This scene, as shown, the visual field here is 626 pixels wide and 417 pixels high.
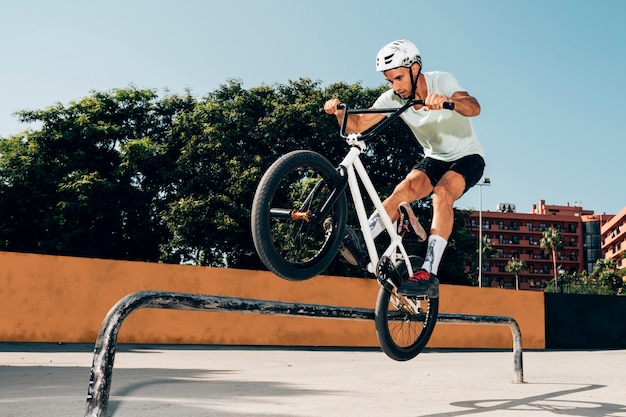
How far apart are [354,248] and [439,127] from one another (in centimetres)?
120

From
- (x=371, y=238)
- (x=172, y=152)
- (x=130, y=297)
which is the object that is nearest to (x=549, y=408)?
(x=371, y=238)

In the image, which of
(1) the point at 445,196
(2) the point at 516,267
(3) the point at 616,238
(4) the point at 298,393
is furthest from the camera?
(2) the point at 516,267

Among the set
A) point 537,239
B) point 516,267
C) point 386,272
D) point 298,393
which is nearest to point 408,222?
point 386,272

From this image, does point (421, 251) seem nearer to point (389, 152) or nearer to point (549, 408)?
point (389, 152)

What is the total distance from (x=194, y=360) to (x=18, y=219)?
2574 cm

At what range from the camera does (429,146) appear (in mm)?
4754

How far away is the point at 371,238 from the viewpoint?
166 inches

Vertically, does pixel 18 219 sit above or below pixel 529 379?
above

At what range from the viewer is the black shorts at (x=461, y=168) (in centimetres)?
459

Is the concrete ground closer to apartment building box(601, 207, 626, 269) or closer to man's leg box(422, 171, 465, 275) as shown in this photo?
man's leg box(422, 171, 465, 275)

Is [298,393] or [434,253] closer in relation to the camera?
[434,253]

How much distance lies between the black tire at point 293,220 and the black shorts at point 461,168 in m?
1.00

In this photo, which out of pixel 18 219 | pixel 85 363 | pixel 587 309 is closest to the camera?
pixel 85 363

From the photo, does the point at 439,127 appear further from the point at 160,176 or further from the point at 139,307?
the point at 160,176
